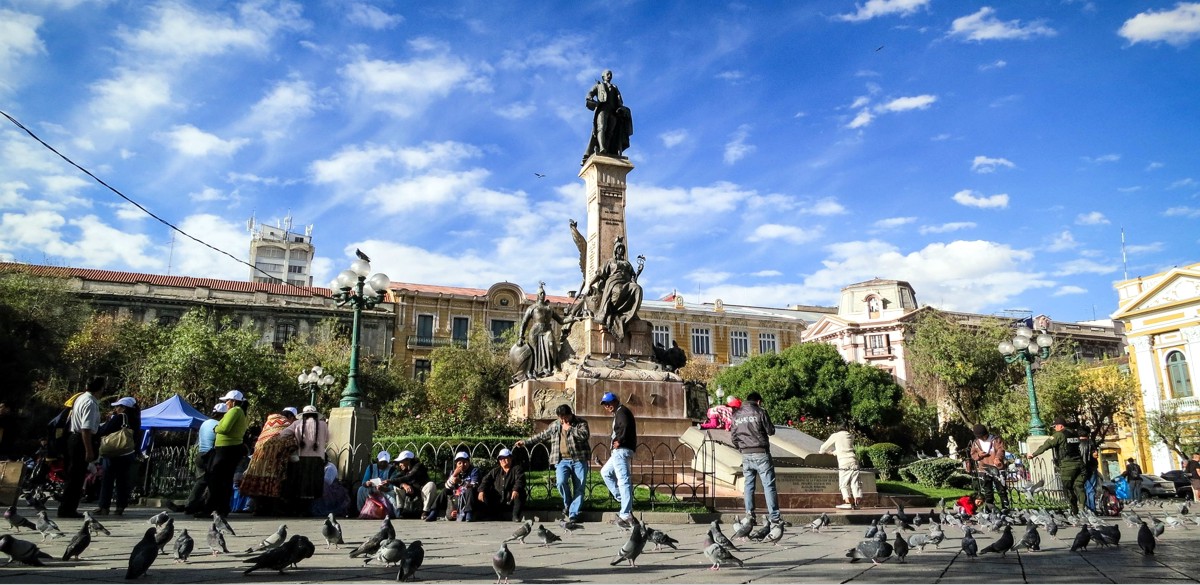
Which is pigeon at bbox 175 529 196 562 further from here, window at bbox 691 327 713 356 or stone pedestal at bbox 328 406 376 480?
window at bbox 691 327 713 356

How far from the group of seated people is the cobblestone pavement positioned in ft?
5.57

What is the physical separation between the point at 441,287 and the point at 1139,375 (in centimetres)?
3848

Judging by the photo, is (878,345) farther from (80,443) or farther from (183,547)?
(183,547)

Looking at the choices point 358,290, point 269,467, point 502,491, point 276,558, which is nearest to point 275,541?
point 276,558

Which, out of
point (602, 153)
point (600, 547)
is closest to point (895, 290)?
point (602, 153)

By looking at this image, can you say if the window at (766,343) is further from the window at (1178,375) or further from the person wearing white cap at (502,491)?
the person wearing white cap at (502,491)

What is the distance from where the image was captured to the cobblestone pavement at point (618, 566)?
456cm

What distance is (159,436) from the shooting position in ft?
66.4

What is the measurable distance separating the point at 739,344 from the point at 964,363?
1752 cm

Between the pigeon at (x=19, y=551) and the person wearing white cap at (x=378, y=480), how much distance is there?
500 cm

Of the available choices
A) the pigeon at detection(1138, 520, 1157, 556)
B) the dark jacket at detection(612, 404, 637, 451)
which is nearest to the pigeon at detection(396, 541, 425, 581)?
the dark jacket at detection(612, 404, 637, 451)

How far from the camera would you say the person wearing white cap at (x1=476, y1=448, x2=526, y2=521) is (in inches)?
365

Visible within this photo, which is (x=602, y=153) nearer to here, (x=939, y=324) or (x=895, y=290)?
(x=939, y=324)

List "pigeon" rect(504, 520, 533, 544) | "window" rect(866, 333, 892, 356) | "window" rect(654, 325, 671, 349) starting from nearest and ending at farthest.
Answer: "pigeon" rect(504, 520, 533, 544)
"window" rect(654, 325, 671, 349)
"window" rect(866, 333, 892, 356)
